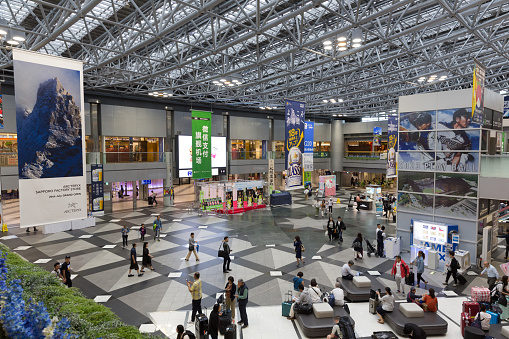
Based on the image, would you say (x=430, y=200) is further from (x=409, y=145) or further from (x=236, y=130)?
(x=236, y=130)

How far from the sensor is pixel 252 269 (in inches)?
506

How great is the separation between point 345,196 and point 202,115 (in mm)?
19741

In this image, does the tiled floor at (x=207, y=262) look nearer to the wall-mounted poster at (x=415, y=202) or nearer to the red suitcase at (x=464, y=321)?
the red suitcase at (x=464, y=321)

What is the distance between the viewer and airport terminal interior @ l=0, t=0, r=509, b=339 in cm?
543

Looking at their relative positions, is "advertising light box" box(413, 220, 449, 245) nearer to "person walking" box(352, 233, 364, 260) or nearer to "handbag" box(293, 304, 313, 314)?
"person walking" box(352, 233, 364, 260)

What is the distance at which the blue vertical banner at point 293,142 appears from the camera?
47.5 ft

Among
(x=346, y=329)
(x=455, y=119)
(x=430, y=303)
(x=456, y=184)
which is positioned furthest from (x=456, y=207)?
(x=346, y=329)

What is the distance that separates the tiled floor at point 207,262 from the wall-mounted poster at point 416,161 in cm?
419

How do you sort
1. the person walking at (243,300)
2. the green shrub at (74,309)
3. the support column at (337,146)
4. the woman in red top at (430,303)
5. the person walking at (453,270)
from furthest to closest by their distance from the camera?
1. the support column at (337,146)
2. the person walking at (453,270)
3. the woman in red top at (430,303)
4. the person walking at (243,300)
5. the green shrub at (74,309)

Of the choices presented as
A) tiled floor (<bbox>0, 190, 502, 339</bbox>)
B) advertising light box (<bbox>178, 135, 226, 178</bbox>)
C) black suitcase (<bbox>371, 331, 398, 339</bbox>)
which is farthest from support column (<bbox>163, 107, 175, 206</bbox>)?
black suitcase (<bbox>371, 331, 398, 339</bbox>)

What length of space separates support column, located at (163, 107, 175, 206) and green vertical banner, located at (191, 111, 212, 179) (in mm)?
7352

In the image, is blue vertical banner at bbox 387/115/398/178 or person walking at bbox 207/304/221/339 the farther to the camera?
blue vertical banner at bbox 387/115/398/178

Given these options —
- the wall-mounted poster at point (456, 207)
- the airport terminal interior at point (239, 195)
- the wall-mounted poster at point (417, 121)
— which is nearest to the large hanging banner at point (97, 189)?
the airport terminal interior at point (239, 195)

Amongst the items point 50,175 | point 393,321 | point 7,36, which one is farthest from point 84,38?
point 393,321
